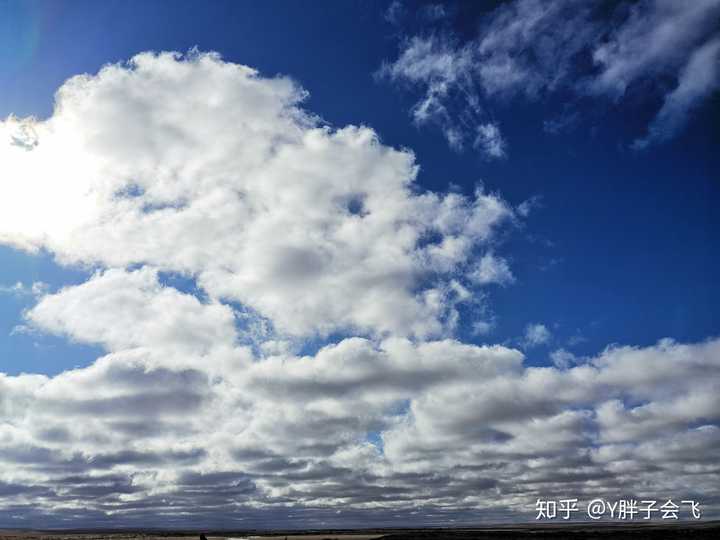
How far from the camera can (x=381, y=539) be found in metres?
164

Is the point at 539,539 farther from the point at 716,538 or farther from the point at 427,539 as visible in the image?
the point at 716,538

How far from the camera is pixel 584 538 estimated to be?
523ft

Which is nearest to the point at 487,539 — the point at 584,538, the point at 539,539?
the point at 539,539

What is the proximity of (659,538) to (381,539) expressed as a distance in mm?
75651

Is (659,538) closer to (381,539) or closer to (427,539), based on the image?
(427,539)

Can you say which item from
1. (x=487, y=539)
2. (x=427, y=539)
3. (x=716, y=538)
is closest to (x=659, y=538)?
(x=716, y=538)

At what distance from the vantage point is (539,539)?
159m

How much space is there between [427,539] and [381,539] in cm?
1323

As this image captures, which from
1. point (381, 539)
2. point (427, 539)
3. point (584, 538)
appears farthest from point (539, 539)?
point (381, 539)

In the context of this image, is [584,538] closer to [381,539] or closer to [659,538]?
[659,538]

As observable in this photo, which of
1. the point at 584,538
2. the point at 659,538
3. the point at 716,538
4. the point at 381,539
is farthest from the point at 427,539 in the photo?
the point at 716,538

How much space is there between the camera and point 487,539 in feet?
532

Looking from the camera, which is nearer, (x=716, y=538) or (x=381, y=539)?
(x=716, y=538)

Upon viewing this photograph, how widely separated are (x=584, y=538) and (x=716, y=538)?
33269mm
